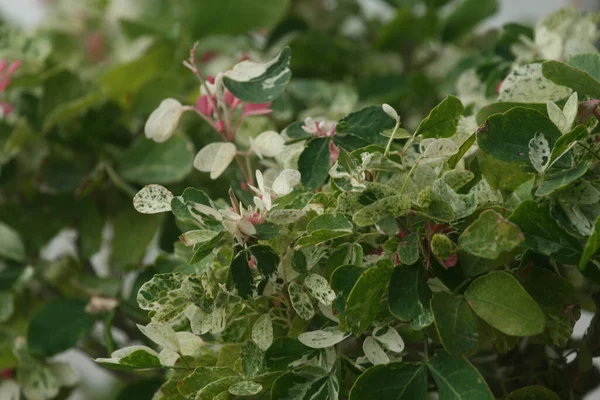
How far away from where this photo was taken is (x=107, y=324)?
1.56ft

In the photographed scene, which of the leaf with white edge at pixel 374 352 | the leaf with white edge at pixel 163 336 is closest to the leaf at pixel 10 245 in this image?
the leaf with white edge at pixel 163 336

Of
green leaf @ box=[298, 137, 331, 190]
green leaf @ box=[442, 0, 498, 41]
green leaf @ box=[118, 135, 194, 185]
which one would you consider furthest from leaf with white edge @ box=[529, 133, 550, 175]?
green leaf @ box=[442, 0, 498, 41]

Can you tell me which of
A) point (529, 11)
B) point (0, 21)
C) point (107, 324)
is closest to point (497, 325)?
point (107, 324)

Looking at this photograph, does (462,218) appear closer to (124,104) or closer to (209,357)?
(209,357)

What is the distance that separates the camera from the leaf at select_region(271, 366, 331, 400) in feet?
1.03

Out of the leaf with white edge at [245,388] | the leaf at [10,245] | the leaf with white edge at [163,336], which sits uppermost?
the leaf with white edge at [245,388]

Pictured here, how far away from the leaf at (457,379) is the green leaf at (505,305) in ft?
0.07

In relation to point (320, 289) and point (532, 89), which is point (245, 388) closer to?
point (320, 289)

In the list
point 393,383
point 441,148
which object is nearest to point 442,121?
point 441,148

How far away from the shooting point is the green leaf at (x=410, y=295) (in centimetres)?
29

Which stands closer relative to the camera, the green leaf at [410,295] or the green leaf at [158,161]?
the green leaf at [410,295]

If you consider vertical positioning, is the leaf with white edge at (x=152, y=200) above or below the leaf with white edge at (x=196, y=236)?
above

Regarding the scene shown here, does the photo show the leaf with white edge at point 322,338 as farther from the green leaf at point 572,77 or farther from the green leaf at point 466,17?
the green leaf at point 466,17

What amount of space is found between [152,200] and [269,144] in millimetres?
82
